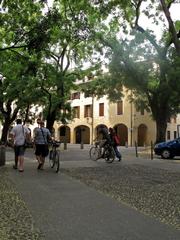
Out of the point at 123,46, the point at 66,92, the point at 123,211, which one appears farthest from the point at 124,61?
the point at 123,211

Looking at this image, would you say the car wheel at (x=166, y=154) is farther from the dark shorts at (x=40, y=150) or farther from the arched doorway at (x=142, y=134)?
the arched doorway at (x=142, y=134)

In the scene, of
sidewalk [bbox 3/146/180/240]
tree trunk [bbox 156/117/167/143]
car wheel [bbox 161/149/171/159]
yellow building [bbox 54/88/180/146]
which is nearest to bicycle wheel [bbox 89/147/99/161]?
car wheel [bbox 161/149/171/159]

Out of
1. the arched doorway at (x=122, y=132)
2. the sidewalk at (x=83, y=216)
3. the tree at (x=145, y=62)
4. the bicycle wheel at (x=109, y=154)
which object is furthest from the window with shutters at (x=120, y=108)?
the sidewalk at (x=83, y=216)

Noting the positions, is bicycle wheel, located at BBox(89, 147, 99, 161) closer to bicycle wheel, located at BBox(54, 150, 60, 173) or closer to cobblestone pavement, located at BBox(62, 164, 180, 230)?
cobblestone pavement, located at BBox(62, 164, 180, 230)

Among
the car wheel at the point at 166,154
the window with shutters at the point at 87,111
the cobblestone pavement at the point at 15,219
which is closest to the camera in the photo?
the cobblestone pavement at the point at 15,219

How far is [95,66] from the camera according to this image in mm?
38438

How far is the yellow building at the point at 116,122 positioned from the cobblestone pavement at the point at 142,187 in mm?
43283

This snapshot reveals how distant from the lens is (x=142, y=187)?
11.9m

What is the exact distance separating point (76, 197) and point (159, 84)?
910 inches

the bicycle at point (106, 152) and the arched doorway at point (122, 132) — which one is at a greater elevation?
the arched doorway at point (122, 132)

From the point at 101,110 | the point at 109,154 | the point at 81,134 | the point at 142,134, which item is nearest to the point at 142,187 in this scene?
the point at 109,154

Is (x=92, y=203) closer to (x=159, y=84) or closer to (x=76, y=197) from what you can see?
(x=76, y=197)

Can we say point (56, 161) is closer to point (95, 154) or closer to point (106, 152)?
point (106, 152)

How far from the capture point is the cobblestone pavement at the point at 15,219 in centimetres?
637
